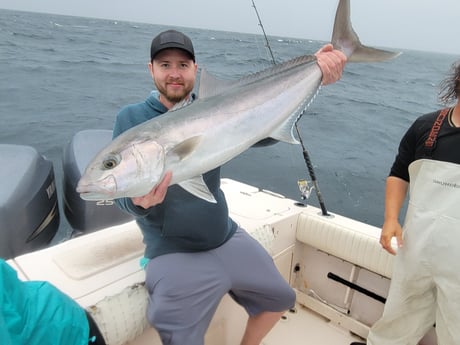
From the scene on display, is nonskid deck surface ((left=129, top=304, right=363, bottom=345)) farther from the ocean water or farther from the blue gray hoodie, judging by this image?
the ocean water

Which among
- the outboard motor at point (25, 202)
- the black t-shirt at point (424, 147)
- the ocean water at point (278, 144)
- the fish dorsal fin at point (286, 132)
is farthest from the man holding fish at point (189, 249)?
the outboard motor at point (25, 202)

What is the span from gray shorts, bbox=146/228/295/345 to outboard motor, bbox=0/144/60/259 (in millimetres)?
1907

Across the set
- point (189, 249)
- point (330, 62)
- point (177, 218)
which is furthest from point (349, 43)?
point (189, 249)

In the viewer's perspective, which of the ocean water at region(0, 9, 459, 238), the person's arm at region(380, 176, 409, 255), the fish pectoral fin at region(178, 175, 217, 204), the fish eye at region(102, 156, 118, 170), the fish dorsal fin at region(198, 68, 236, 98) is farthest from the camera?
the ocean water at region(0, 9, 459, 238)

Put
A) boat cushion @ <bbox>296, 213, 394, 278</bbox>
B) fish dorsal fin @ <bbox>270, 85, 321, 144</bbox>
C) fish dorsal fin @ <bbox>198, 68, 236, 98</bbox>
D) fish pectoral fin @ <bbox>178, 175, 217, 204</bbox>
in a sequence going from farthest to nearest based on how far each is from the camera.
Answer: boat cushion @ <bbox>296, 213, 394, 278</bbox> → fish dorsal fin @ <bbox>270, 85, 321, 144</bbox> → fish dorsal fin @ <bbox>198, 68, 236, 98</bbox> → fish pectoral fin @ <bbox>178, 175, 217, 204</bbox>

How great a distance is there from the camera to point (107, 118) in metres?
12.6

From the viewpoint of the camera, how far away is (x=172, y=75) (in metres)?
2.41

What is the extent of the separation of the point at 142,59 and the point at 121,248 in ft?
90.4

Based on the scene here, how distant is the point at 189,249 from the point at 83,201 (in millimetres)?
2206

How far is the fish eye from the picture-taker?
1.67 meters

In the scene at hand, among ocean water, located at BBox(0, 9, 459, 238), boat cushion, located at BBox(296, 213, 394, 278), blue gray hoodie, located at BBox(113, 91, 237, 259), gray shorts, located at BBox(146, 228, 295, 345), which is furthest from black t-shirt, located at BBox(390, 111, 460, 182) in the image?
blue gray hoodie, located at BBox(113, 91, 237, 259)

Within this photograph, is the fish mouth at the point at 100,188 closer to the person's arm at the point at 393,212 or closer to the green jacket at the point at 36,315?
the green jacket at the point at 36,315

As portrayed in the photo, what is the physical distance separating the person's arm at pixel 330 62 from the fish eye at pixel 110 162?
127cm

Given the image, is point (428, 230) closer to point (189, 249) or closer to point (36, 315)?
point (189, 249)
